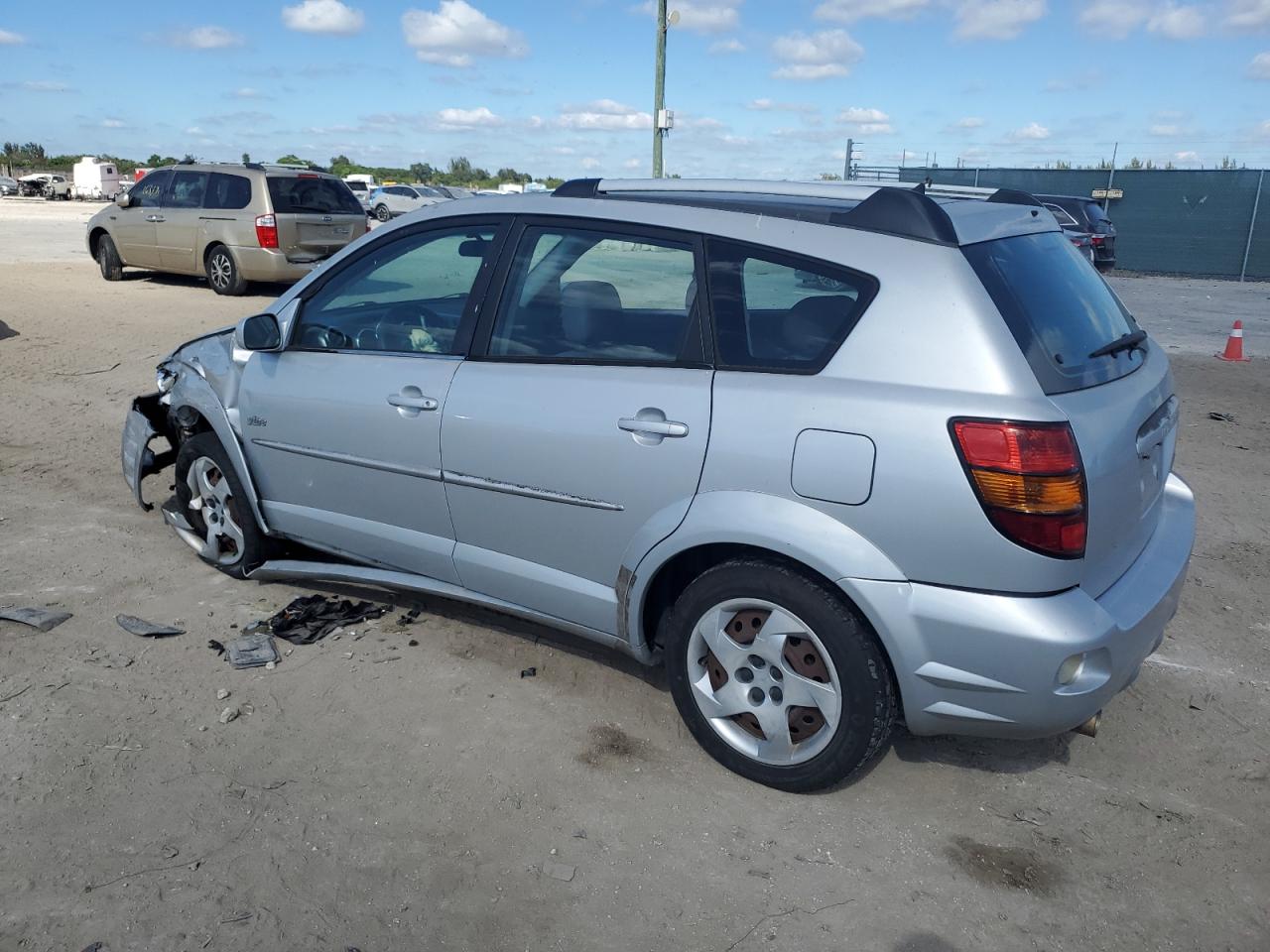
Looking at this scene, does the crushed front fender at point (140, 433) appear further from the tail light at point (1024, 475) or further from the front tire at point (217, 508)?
the tail light at point (1024, 475)

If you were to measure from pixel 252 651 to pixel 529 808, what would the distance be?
5.11 feet

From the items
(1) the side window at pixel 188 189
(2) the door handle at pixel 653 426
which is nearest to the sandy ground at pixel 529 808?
(2) the door handle at pixel 653 426

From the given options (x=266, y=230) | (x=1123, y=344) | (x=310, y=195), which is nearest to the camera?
(x=1123, y=344)

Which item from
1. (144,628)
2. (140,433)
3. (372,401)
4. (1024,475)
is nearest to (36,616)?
(144,628)

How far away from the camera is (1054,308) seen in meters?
3.07

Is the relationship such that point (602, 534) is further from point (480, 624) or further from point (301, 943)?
point (301, 943)

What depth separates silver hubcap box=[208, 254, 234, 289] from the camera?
1391cm

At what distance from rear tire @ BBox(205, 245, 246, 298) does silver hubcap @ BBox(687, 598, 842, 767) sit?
12.4 metres

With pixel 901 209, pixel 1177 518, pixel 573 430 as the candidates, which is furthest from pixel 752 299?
pixel 1177 518

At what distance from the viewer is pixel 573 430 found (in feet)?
10.9

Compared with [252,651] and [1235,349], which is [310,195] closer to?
[252,651]

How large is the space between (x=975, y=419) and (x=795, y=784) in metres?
1.26

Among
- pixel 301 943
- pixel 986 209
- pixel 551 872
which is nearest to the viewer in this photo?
pixel 301 943

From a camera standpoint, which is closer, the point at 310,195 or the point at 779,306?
the point at 779,306
